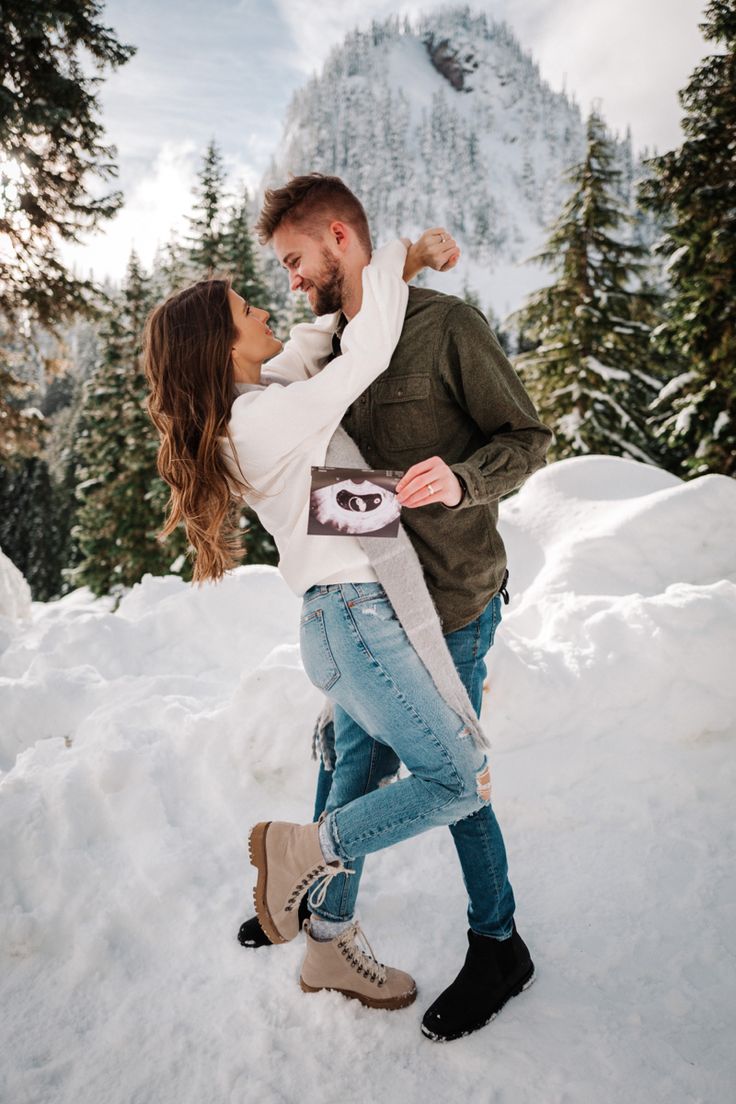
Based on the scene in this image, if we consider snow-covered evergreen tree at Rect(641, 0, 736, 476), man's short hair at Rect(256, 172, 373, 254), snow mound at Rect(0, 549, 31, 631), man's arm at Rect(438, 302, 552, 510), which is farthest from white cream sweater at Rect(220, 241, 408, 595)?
snow-covered evergreen tree at Rect(641, 0, 736, 476)

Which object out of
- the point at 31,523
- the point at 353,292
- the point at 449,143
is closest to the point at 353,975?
the point at 353,292

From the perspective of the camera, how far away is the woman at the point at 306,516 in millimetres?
1895

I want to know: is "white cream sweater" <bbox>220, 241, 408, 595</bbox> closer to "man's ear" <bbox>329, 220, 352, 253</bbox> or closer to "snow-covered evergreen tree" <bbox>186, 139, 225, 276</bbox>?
"man's ear" <bbox>329, 220, 352, 253</bbox>

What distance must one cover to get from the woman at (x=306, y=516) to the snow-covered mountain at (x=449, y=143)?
120520 mm

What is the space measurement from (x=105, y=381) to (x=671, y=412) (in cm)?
1706

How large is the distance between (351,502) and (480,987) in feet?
5.76

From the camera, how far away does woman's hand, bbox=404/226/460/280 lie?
2143 mm

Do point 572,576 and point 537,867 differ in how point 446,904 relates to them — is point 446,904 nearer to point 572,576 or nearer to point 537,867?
point 537,867

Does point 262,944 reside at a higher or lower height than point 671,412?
lower

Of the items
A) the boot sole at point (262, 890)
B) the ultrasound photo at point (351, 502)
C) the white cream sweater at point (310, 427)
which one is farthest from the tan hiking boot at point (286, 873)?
the ultrasound photo at point (351, 502)

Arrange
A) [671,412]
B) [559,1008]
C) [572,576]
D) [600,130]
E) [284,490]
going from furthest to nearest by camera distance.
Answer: [600,130] < [671,412] < [572,576] < [559,1008] < [284,490]

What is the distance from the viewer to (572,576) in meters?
5.19

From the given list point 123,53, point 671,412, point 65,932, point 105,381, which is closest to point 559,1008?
point 65,932

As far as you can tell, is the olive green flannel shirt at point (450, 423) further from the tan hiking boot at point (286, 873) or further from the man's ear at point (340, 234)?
the tan hiking boot at point (286, 873)
